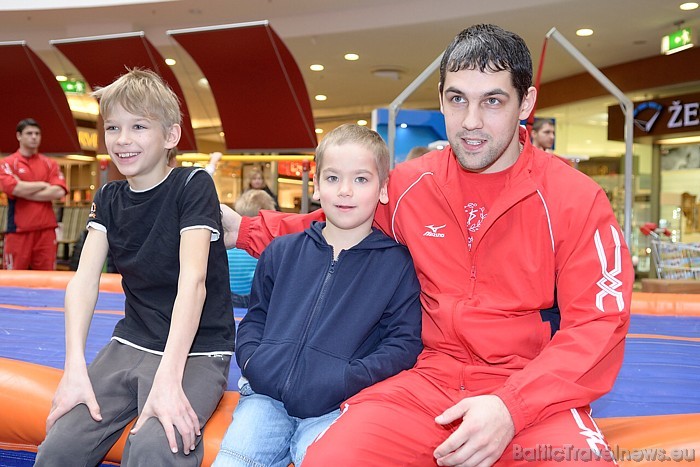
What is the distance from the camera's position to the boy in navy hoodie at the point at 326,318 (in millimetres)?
1377

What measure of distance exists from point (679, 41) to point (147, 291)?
24.7 feet

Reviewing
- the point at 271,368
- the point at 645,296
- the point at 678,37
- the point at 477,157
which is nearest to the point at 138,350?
the point at 271,368

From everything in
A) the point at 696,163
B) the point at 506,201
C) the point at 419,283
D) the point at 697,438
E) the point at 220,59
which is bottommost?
the point at 697,438

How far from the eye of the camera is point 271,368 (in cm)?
140

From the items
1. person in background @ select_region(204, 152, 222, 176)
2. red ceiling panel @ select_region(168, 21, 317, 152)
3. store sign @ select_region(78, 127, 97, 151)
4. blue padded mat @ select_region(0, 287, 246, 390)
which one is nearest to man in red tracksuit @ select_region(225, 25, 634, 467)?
blue padded mat @ select_region(0, 287, 246, 390)

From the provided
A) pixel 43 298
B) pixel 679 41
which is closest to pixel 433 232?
pixel 43 298

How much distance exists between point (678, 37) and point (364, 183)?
720 cm

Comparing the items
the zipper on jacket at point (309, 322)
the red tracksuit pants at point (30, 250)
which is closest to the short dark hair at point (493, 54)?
the zipper on jacket at point (309, 322)

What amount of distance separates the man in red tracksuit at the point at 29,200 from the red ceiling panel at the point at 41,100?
5.01 feet

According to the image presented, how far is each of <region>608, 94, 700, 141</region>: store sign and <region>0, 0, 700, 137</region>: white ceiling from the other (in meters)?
0.74

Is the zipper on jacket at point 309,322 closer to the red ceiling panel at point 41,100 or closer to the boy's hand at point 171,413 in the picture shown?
the boy's hand at point 171,413

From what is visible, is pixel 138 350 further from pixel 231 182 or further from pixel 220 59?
pixel 231 182

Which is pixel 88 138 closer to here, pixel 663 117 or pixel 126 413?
pixel 663 117

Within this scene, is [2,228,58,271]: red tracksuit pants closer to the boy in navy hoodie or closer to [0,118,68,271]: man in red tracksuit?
[0,118,68,271]: man in red tracksuit
